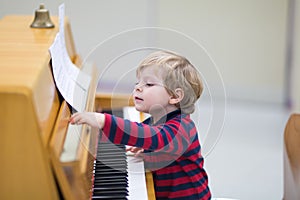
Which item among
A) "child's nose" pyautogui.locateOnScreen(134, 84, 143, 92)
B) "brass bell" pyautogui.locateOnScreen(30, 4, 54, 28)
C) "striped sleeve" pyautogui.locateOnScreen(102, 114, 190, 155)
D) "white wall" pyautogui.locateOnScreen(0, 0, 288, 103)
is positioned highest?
"brass bell" pyautogui.locateOnScreen(30, 4, 54, 28)

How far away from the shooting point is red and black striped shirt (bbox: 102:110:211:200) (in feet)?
4.47

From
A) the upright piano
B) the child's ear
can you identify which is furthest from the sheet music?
the child's ear

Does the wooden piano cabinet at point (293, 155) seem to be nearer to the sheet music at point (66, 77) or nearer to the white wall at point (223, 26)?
the sheet music at point (66, 77)

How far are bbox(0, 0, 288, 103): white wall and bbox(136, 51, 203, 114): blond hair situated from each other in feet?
8.01

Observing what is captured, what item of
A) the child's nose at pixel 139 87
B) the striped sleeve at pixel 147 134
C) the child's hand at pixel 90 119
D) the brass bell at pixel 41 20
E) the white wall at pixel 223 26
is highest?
the brass bell at pixel 41 20

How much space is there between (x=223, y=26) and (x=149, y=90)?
2.79 metres

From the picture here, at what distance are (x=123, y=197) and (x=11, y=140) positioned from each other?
1.43 ft

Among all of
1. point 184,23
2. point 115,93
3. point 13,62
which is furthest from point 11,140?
point 184,23

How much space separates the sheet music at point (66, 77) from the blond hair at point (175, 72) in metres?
0.24

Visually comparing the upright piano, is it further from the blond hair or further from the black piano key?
the blond hair

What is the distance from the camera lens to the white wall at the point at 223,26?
13.1 ft

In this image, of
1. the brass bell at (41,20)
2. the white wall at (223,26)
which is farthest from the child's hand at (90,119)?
the white wall at (223,26)

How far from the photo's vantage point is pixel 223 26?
405 cm

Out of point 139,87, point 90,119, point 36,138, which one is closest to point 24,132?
point 36,138
